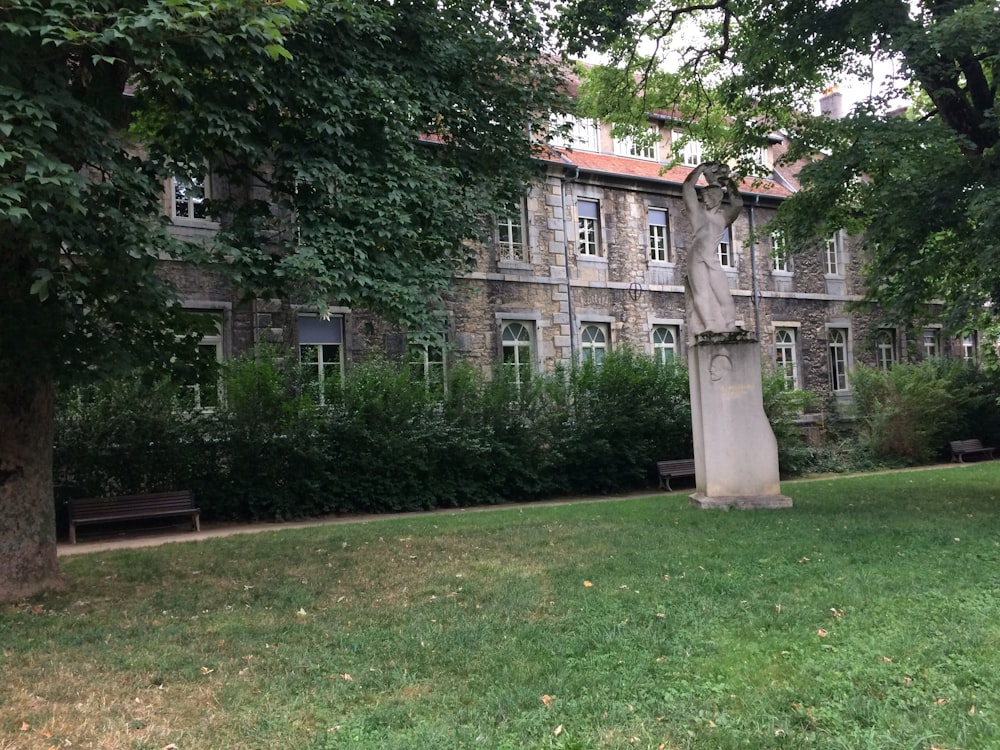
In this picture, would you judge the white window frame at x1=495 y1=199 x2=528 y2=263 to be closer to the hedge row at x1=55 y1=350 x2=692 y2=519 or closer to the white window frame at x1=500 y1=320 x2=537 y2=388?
the white window frame at x1=500 y1=320 x2=537 y2=388

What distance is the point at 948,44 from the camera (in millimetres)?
9039

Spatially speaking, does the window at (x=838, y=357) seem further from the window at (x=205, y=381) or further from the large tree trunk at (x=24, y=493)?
the large tree trunk at (x=24, y=493)

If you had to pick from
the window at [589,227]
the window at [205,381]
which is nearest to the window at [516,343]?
the window at [589,227]

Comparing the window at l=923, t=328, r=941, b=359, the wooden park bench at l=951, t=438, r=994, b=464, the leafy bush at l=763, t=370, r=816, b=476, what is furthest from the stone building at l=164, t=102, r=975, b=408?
the wooden park bench at l=951, t=438, r=994, b=464

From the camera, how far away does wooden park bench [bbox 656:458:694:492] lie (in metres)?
16.4

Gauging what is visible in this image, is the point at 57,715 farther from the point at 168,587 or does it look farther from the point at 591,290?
the point at 591,290

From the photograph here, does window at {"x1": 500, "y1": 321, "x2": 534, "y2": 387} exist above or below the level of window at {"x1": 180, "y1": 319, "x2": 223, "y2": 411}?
above

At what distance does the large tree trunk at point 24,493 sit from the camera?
684 cm

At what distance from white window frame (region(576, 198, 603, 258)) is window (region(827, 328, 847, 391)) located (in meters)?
9.13

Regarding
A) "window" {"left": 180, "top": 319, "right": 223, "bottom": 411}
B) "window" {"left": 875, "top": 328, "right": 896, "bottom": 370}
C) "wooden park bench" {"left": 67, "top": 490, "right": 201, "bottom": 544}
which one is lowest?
"wooden park bench" {"left": 67, "top": 490, "right": 201, "bottom": 544}

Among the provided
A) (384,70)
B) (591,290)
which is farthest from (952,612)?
(591,290)

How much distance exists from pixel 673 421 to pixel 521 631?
12508mm

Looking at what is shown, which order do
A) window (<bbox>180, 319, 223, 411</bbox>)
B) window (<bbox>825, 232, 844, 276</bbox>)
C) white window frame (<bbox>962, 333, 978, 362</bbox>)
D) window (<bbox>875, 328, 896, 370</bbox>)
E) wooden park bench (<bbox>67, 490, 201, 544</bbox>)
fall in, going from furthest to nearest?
white window frame (<bbox>962, 333, 978, 362</bbox>) < window (<bbox>875, 328, 896, 370</bbox>) < window (<bbox>825, 232, 844, 276</bbox>) < wooden park bench (<bbox>67, 490, 201, 544</bbox>) < window (<bbox>180, 319, 223, 411</bbox>)

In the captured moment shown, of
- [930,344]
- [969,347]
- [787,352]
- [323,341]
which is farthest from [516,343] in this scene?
[969,347]
